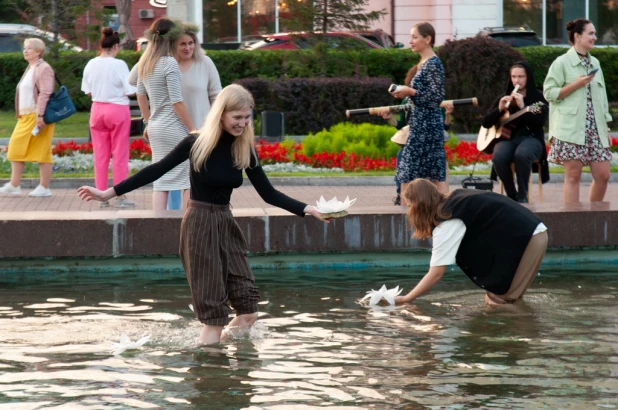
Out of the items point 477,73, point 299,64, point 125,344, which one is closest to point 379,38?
point 299,64

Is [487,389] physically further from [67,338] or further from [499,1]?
[499,1]

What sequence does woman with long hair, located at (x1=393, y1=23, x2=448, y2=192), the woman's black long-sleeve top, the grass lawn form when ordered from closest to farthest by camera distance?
the woman's black long-sleeve top < woman with long hair, located at (x1=393, y1=23, x2=448, y2=192) < the grass lawn

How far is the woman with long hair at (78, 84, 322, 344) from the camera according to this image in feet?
19.7

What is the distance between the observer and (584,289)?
26.8 feet

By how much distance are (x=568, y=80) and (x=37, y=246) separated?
15.7 ft

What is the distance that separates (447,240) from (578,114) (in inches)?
137

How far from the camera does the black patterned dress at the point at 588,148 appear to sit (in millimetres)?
9820

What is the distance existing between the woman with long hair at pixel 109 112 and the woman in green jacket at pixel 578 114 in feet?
13.9

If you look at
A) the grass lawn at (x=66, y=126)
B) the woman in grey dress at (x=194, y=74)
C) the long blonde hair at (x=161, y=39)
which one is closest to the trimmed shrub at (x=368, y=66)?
the grass lawn at (x=66, y=126)

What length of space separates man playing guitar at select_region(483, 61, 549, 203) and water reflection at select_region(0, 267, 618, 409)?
248 cm

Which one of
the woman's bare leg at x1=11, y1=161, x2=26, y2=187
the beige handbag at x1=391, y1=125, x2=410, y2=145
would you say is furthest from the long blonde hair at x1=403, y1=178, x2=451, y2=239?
the woman's bare leg at x1=11, y1=161, x2=26, y2=187

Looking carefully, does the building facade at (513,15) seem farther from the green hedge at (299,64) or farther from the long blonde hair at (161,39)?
the long blonde hair at (161,39)

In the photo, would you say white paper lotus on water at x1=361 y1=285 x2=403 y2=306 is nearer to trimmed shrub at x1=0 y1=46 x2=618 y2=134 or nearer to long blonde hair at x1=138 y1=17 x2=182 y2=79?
long blonde hair at x1=138 y1=17 x2=182 y2=79

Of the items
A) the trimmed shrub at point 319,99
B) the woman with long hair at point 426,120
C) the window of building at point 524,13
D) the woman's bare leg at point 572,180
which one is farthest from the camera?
the window of building at point 524,13
